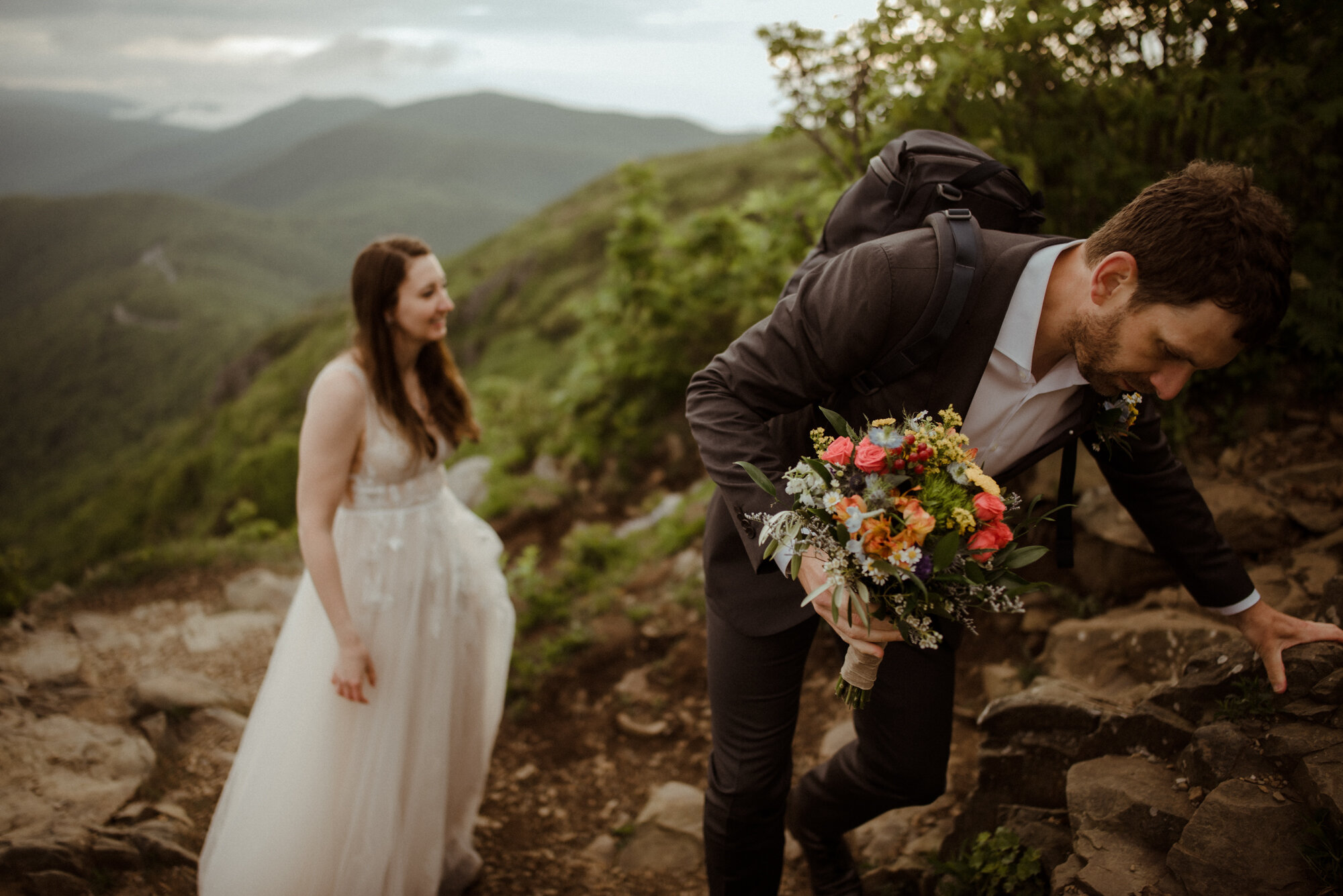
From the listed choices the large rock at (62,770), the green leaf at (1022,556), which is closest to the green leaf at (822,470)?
the green leaf at (1022,556)

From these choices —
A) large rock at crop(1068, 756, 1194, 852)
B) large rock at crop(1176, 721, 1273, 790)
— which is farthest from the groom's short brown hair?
large rock at crop(1068, 756, 1194, 852)

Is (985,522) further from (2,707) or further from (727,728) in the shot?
(2,707)

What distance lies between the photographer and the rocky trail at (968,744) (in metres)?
2.37

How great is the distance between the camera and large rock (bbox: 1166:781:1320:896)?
210cm

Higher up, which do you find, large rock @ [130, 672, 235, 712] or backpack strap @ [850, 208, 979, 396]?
backpack strap @ [850, 208, 979, 396]

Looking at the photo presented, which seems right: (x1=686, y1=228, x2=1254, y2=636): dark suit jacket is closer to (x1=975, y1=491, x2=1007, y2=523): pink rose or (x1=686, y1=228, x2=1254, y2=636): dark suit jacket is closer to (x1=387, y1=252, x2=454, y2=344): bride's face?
(x1=975, y1=491, x2=1007, y2=523): pink rose

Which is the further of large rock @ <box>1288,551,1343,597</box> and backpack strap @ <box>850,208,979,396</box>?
large rock @ <box>1288,551,1343,597</box>

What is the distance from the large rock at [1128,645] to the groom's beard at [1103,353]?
180cm

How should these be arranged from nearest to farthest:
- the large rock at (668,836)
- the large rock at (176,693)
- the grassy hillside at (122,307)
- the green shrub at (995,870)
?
the green shrub at (995,870), the large rock at (668,836), the large rock at (176,693), the grassy hillside at (122,307)

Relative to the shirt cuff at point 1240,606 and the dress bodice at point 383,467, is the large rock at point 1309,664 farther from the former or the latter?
the dress bodice at point 383,467

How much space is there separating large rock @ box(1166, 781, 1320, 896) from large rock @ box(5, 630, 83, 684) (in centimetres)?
706

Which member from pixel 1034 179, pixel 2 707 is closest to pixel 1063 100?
pixel 1034 179

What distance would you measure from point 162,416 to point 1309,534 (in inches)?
4347

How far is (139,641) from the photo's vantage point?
21.1ft
